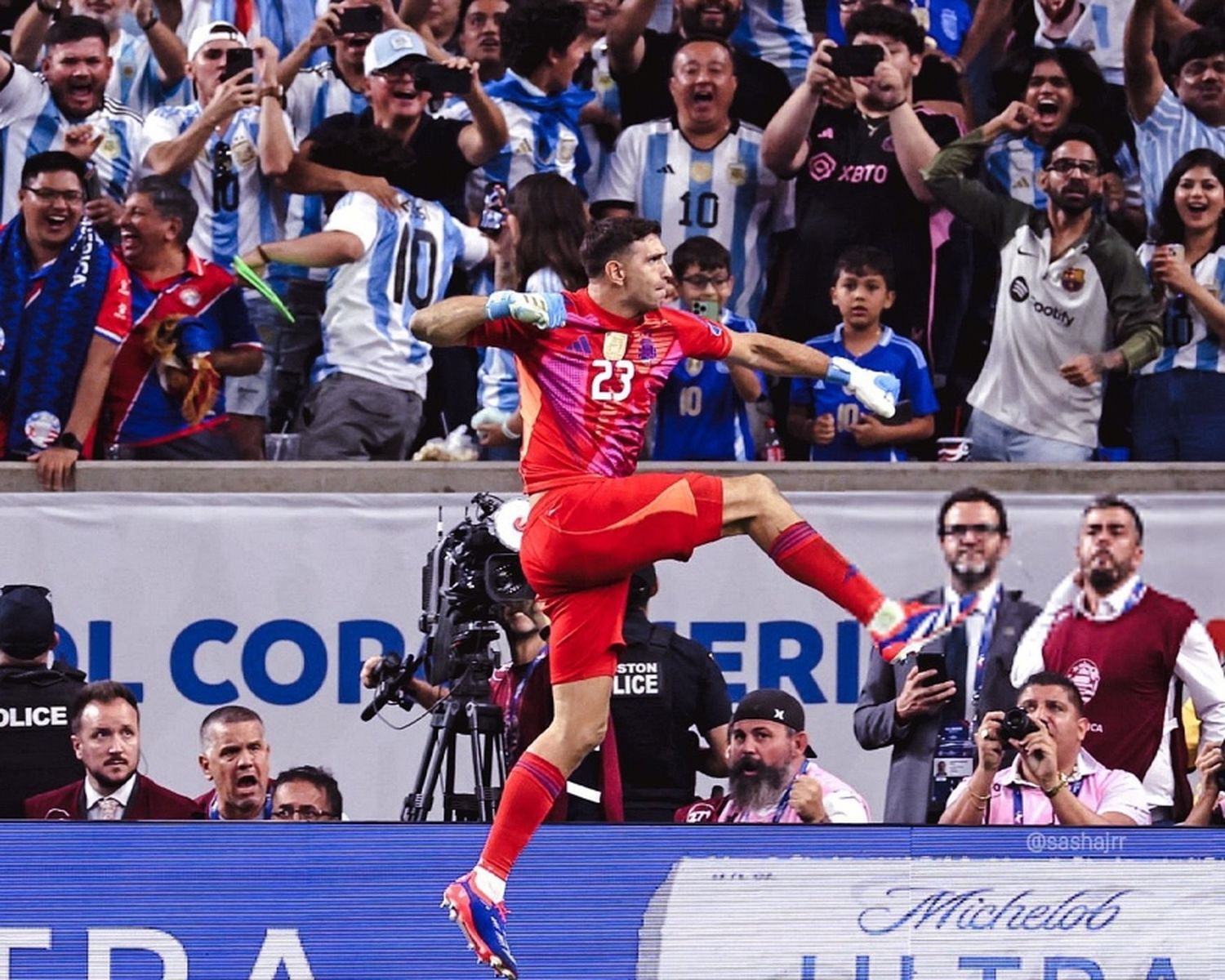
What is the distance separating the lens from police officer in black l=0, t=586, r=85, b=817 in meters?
8.06

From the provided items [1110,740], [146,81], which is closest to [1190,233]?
[1110,740]

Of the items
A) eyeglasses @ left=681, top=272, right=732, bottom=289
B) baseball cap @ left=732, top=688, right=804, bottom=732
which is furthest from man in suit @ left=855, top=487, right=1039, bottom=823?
eyeglasses @ left=681, top=272, right=732, bottom=289

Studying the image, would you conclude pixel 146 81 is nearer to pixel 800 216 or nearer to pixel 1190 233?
pixel 800 216

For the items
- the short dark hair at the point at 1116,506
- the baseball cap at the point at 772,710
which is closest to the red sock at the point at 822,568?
the baseball cap at the point at 772,710

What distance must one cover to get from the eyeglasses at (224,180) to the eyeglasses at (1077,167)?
11.5 ft

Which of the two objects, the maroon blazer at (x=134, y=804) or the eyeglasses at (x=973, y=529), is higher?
the eyeglasses at (x=973, y=529)

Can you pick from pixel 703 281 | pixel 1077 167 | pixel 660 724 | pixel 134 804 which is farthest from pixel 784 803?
pixel 1077 167

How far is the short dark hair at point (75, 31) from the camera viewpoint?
10.1 m

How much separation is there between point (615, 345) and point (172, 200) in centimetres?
308

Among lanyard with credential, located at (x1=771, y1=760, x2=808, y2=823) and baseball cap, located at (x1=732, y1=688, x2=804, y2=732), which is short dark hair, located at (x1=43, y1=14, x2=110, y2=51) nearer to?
baseball cap, located at (x1=732, y1=688, x2=804, y2=732)

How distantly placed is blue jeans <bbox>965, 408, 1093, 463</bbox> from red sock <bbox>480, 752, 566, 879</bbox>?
135 inches

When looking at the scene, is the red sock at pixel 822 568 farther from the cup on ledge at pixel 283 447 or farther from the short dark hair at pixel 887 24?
the short dark hair at pixel 887 24

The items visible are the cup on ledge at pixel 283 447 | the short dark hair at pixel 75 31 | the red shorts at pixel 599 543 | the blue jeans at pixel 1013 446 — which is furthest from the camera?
the short dark hair at pixel 75 31

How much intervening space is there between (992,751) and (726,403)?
2615 mm
